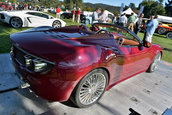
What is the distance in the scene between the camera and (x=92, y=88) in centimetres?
212

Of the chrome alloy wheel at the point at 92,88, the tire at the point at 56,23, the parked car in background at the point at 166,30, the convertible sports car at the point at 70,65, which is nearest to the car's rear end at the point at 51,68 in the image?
the convertible sports car at the point at 70,65

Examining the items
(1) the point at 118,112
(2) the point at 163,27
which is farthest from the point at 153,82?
Answer: (2) the point at 163,27

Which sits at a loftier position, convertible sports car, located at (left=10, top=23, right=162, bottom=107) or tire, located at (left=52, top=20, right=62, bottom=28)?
tire, located at (left=52, top=20, right=62, bottom=28)

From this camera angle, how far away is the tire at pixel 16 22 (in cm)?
735

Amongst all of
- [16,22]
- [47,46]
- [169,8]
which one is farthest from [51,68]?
[169,8]

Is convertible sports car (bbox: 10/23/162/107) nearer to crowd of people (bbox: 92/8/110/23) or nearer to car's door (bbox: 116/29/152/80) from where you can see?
car's door (bbox: 116/29/152/80)

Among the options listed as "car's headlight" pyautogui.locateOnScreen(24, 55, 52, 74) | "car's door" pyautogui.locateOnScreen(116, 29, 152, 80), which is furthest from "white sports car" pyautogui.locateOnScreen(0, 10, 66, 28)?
"car's headlight" pyautogui.locateOnScreen(24, 55, 52, 74)

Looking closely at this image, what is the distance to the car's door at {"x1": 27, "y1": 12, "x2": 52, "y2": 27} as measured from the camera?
793 centimetres

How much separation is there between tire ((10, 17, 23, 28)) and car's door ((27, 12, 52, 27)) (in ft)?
1.84

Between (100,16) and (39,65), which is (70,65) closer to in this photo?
(39,65)

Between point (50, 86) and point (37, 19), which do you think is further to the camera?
point (37, 19)

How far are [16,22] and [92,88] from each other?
23.2ft

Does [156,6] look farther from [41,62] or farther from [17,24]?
[41,62]

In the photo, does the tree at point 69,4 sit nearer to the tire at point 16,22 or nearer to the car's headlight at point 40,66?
the tire at point 16,22
